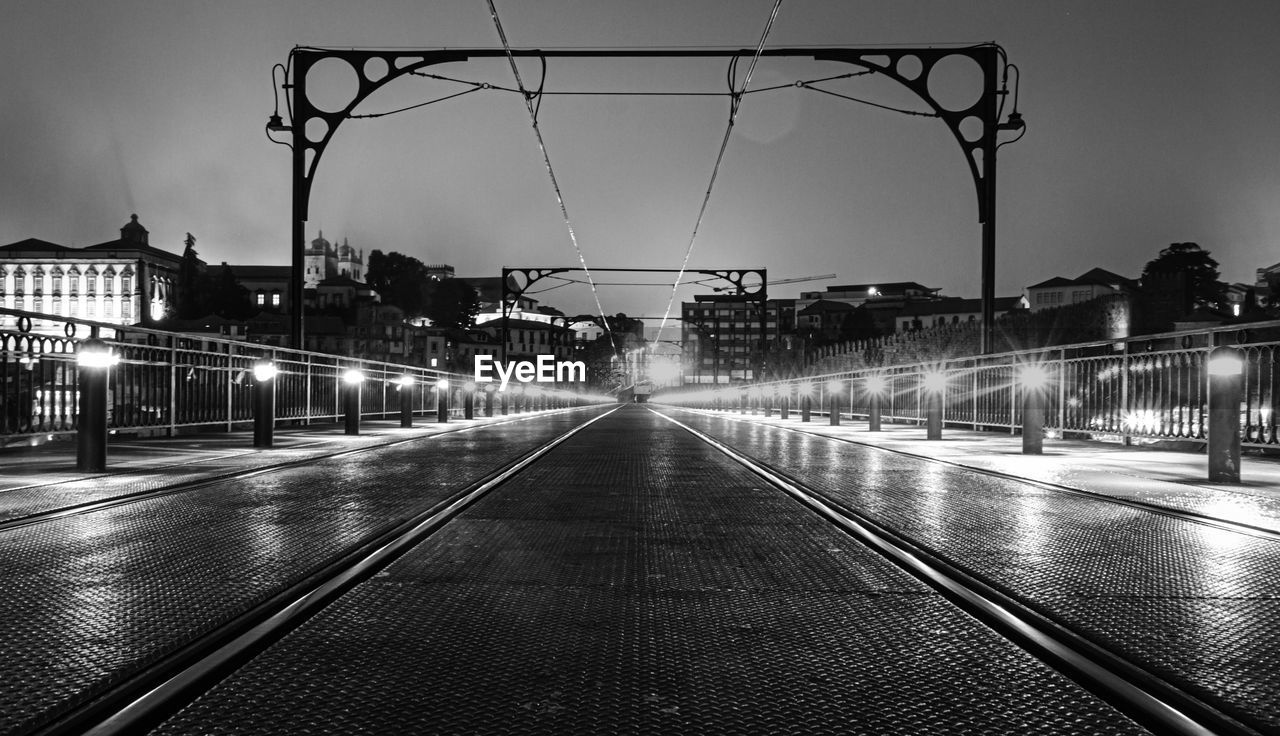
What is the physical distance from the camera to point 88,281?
542ft

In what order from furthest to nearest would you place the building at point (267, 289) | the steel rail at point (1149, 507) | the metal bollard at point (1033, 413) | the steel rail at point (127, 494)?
the building at point (267, 289) → the metal bollard at point (1033, 413) → the steel rail at point (127, 494) → the steel rail at point (1149, 507)

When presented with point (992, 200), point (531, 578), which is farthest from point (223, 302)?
point (531, 578)

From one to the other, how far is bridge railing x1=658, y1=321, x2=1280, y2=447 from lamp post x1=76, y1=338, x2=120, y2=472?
31.8ft

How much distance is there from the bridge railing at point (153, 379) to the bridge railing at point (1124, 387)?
1108cm

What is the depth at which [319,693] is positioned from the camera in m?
2.52

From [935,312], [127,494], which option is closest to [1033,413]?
[127,494]

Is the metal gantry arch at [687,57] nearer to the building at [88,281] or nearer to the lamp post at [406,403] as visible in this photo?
the lamp post at [406,403]

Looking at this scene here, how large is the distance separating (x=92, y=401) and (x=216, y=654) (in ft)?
22.7

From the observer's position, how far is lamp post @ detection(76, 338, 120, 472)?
342 inches

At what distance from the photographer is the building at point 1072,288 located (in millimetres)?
149875

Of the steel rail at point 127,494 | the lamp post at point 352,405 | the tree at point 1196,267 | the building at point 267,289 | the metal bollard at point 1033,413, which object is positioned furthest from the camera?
the building at point 267,289

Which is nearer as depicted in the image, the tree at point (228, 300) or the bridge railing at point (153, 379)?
the bridge railing at point (153, 379)

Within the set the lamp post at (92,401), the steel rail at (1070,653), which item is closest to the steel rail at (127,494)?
the lamp post at (92,401)

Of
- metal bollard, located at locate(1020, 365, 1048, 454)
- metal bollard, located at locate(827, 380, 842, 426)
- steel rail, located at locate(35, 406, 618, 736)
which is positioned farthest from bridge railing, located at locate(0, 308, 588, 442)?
metal bollard, located at locate(827, 380, 842, 426)
